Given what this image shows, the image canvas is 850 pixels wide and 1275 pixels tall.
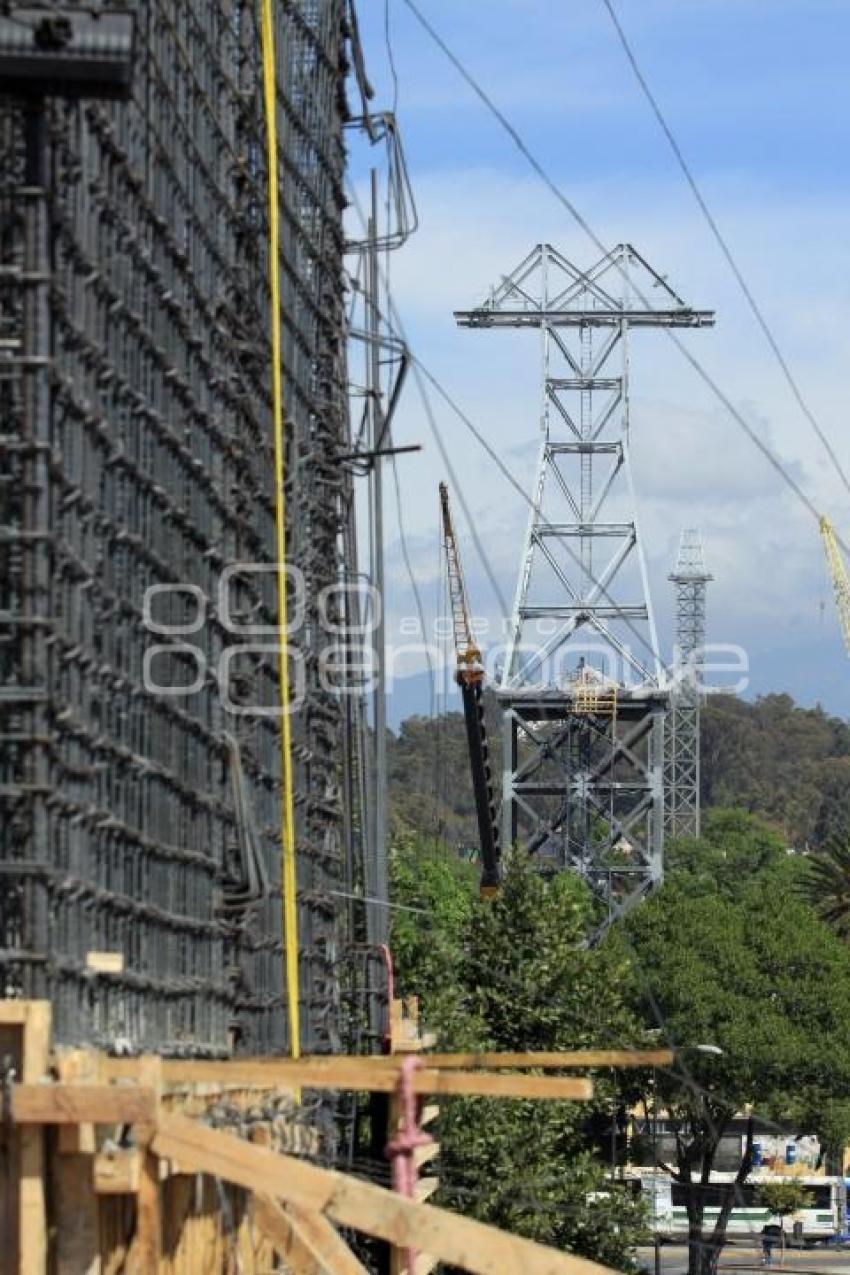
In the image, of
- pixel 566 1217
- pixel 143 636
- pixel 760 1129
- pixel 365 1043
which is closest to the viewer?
pixel 143 636

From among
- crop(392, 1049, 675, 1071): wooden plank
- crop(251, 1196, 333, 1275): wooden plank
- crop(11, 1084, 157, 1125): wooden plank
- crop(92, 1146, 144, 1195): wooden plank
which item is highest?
crop(392, 1049, 675, 1071): wooden plank

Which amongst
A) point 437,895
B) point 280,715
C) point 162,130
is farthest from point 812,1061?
point 162,130

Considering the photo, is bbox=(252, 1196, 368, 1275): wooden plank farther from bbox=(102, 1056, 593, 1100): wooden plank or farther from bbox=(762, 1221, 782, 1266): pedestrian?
bbox=(762, 1221, 782, 1266): pedestrian

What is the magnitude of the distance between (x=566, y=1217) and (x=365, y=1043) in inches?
585

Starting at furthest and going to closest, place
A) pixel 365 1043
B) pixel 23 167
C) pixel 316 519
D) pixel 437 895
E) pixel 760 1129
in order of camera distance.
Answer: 1. pixel 760 1129
2. pixel 437 895
3. pixel 365 1043
4. pixel 316 519
5. pixel 23 167

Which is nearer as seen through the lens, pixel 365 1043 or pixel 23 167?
pixel 23 167

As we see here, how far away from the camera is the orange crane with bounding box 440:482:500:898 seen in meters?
81.6

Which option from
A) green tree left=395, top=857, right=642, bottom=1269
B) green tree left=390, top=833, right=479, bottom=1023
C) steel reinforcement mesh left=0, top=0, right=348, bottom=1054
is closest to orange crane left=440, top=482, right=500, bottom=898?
green tree left=390, top=833, right=479, bottom=1023

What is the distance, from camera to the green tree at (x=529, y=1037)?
41844 millimetres

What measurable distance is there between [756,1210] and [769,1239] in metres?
2.58

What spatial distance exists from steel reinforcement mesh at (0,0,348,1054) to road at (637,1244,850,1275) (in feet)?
168

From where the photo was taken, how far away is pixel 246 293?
22.7 metres

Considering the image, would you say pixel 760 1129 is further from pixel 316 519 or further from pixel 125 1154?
pixel 125 1154

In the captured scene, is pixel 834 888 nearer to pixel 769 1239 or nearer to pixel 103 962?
pixel 769 1239
